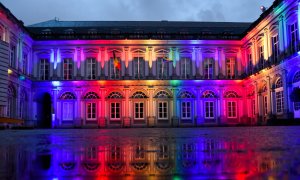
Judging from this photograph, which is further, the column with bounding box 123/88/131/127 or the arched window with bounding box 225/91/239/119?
the arched window with bounding box 225/91/239/119

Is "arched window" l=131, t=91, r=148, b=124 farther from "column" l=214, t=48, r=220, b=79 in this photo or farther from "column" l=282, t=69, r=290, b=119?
"column" l=282, t=69, r=290, b=119

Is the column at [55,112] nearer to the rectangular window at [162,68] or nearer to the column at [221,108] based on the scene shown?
the rectangular window at [162,68]

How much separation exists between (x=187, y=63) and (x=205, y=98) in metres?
3.20

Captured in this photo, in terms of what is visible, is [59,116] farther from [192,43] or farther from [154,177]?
[154,177]

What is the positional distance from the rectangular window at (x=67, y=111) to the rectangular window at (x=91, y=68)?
8.82ft

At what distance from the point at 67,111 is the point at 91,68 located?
12.8 feet

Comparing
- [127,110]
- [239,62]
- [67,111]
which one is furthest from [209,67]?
[67,111]

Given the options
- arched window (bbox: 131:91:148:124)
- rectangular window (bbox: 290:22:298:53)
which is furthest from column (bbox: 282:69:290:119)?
arched window (bbox: 131:91:148:124)

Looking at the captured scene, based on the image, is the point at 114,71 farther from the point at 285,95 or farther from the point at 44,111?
the point at 285,95

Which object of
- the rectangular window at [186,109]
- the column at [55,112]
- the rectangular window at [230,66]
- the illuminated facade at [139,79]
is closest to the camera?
the column at [55,112]

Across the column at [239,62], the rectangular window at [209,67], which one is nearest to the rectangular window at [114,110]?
the rectangular window at [209,67]

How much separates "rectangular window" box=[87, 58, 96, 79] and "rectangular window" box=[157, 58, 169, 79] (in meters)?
5.14

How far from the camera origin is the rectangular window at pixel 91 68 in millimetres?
27109

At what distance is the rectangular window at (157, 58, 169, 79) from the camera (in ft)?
89.5
